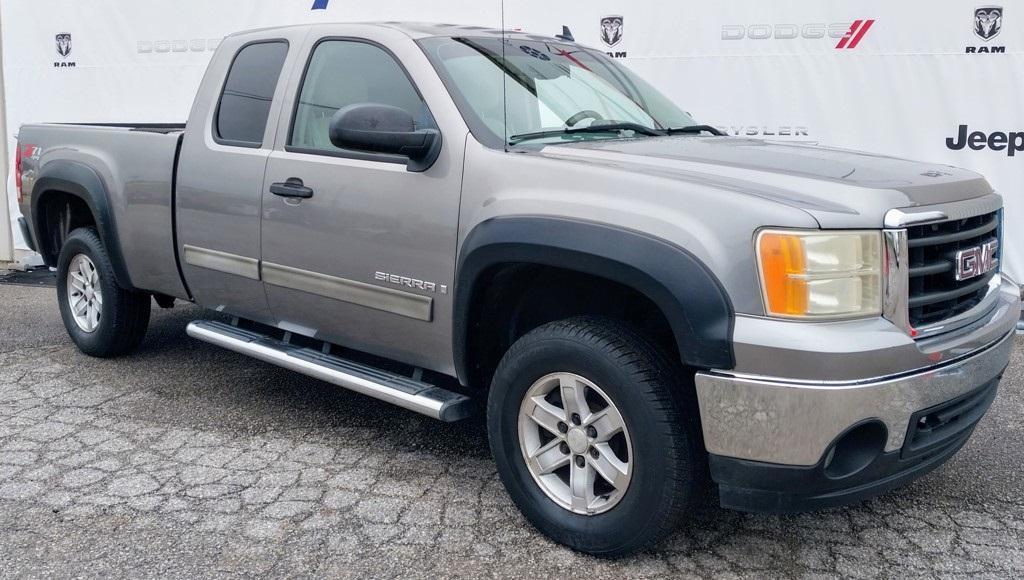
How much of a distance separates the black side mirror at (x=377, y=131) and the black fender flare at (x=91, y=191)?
2.08 m

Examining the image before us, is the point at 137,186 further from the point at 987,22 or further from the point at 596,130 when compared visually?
the point at 987,22

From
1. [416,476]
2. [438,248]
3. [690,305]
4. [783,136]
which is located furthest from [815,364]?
[783,136]

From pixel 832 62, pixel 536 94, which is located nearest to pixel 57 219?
pixel 536 94

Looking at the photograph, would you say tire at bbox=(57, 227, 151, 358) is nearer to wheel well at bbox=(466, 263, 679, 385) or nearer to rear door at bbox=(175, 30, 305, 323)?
rear door at bbox=(175, 30, 305, 323)

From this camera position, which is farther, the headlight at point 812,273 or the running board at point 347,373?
the running board at point 347,373

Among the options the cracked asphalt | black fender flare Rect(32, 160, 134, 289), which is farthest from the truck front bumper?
black fender flare Rect(32, 160, 134, 289)

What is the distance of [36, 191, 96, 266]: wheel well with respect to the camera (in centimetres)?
541

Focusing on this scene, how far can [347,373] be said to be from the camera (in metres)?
3.78

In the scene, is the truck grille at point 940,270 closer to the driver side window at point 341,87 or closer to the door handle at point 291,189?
the driver side window at point 341,87

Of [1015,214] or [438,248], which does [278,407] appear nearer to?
[438,248]

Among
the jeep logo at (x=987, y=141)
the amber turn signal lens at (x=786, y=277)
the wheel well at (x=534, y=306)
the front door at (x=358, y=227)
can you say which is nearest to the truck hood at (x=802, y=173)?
the amber turn signal lens at (x=786, y=277)

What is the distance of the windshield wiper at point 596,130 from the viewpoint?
3.48 metres

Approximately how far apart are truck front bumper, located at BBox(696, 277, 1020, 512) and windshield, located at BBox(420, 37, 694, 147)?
1.26m

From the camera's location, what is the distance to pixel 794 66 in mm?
6930
